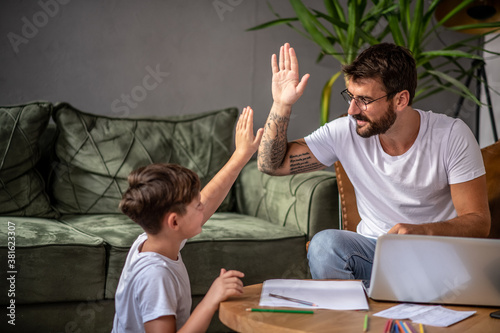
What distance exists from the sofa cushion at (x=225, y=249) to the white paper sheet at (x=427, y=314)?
37.2 inches

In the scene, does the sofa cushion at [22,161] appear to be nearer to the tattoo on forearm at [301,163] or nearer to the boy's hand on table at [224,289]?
the tattoo on forearm at [301,163]

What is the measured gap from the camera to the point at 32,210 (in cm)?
220

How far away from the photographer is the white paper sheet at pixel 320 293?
1060 millimetres

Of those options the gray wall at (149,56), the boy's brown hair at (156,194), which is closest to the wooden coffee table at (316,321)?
the boy's brown hair at (156,194)

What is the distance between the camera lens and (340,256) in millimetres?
1597

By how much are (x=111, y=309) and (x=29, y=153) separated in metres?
0.80

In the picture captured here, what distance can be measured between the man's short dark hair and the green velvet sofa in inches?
20.6

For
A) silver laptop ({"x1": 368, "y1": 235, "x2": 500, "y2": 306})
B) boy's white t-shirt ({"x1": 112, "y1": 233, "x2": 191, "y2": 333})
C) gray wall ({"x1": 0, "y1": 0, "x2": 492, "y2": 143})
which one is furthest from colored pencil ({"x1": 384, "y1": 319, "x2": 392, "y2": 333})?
gray wall ({"x1": 0, "y1": 0, "x2": 492, "y2": 143})

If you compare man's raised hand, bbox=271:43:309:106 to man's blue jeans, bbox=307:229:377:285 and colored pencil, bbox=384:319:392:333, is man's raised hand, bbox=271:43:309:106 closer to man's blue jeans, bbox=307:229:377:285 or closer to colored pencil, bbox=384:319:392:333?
man's blue jeans, bbox=307:229:377:285

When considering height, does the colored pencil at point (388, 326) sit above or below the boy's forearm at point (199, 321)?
above

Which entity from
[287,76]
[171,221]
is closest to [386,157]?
[287,76]

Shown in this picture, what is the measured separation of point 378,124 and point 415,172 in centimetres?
19

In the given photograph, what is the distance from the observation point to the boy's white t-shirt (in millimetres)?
1058

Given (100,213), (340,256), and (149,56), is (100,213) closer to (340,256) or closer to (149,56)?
(149,56)
